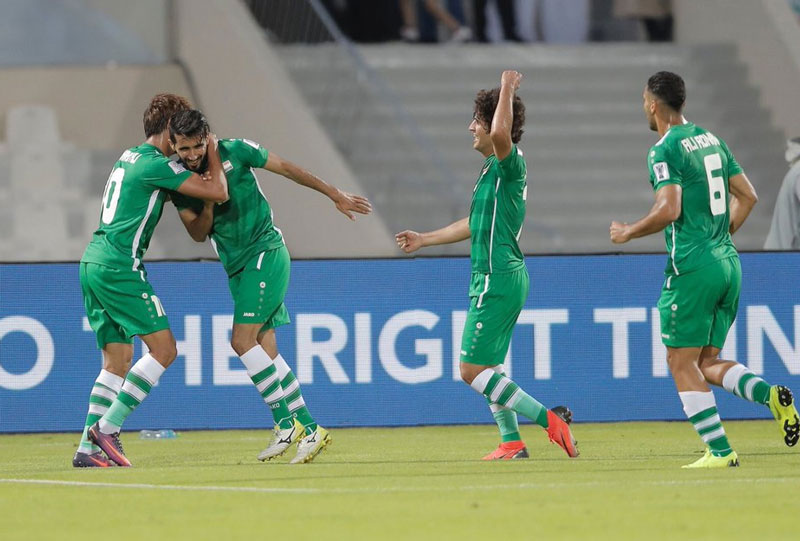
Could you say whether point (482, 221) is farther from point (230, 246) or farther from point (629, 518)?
point (629, 518)

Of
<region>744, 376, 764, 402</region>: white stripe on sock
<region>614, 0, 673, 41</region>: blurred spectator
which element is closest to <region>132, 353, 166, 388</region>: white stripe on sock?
<region>744, 376, 764, 402</region>: white stripe on sock

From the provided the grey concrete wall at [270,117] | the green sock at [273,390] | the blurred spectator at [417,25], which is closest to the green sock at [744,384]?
the green sock at [273,390]

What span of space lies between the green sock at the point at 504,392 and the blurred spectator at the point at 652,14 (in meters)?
11.5

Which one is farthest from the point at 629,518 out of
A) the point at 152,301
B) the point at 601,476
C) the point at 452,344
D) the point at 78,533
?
the point at 452,344

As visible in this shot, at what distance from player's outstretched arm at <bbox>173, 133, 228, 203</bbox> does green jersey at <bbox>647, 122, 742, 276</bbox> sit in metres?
2.33

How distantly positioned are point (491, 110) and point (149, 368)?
2.41 meters

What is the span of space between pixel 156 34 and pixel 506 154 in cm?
1072

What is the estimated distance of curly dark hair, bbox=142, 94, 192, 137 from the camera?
945 cm

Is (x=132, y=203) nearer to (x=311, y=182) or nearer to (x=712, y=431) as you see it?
(x=311, y=182)

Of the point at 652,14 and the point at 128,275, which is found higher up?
the point at 652,14

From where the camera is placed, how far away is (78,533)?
6680mm

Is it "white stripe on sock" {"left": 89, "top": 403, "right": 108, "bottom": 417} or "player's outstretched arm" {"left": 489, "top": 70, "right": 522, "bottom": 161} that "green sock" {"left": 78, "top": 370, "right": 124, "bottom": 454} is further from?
"player's outstretched arm" {"left": 489, "top": 70, "right": 522, "bottom": 161}

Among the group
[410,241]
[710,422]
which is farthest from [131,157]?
[710,422]

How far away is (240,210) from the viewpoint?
965 cm
